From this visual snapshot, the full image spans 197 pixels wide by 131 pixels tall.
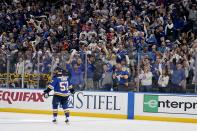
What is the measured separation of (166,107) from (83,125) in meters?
3.11

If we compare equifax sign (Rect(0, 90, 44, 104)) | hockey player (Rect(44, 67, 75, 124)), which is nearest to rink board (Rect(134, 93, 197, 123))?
hockey player (Rect(44, 67, 75, 124))

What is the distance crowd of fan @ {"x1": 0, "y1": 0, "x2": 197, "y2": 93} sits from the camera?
14469 mm

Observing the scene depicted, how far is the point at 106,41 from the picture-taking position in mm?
17828

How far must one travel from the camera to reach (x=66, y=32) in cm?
1986

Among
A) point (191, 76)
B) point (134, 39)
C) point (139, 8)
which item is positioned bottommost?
point (191, 76)

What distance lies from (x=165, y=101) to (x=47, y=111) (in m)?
4.35

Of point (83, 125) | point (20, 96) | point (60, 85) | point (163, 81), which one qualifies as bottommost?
point (83, 125)

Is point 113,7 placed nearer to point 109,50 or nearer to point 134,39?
point 134,39

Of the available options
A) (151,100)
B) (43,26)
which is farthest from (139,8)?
(151,100)

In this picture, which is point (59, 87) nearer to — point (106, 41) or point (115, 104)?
point (115, 104)

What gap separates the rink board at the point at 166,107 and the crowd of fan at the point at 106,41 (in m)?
0.34

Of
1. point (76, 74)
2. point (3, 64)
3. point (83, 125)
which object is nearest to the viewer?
point (83, 125)

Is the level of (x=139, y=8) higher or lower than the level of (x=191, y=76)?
higher

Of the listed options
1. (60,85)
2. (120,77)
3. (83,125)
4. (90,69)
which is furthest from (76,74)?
(83,125)
